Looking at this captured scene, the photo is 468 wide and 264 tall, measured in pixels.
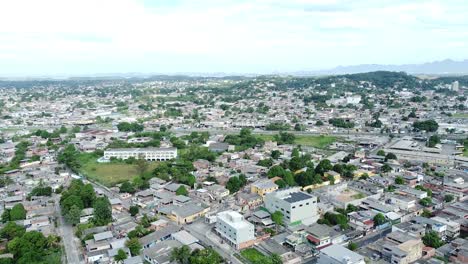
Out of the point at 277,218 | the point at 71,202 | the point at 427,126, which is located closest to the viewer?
the point at 277,218

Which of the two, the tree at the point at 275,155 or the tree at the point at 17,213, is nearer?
the tree at the point at 17,213

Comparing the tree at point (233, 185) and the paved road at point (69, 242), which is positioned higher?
the tree at point (233, 185)

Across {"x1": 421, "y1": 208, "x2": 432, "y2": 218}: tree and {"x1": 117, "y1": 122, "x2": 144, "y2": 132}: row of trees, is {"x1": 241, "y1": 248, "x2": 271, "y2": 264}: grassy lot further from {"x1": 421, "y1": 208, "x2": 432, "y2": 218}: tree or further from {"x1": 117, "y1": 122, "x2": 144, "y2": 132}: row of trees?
{"x1": 117, "y1": 122, "x2": 144, "y2": 132}: row of trees

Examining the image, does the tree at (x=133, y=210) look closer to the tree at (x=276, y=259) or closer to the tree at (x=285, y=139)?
the tree at (x=276, y=259)

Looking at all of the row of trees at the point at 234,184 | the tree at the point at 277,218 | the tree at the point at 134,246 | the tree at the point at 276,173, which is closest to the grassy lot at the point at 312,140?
the tree at the point at 276,173

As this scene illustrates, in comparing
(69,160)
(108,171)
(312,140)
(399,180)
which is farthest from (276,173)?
(69,160)

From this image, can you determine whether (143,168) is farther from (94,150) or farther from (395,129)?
(395,129)

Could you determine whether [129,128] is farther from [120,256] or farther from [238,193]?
[120,256]
